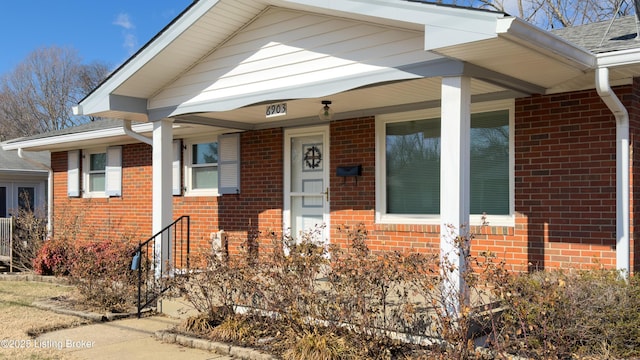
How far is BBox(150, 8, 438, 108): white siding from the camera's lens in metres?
6.07

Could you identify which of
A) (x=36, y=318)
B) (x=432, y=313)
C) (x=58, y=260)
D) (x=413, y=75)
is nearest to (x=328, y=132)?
(x=413, y=75)

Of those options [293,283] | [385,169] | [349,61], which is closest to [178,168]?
[385,169]

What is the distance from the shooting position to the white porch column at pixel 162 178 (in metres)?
8.77

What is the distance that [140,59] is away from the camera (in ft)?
26.0

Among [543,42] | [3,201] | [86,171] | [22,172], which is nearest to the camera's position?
[543,42]

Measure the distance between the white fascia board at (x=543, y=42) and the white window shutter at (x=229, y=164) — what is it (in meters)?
6.03

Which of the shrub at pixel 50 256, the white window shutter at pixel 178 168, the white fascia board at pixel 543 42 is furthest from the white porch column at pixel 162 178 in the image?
the white fascia board at pixel 543 42

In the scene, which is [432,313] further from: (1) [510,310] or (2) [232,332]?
(2) [232,332]

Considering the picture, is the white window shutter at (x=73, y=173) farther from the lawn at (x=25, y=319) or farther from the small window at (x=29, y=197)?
the small window at (x=29, y=197)

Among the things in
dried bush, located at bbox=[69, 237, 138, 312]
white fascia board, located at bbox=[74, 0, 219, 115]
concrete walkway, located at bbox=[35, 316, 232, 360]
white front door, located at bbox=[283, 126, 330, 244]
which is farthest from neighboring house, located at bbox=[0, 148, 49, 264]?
concrete walkway, located at bbox=[35, 316, 232, 360]

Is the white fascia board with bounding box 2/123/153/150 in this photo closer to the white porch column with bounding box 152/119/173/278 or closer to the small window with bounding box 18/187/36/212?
the white porch column with bounding box 152/119/173/278

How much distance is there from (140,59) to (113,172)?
545cm

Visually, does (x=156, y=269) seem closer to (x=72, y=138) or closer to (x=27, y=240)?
(x=72, y=138)

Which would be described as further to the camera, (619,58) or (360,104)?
(360,104)
